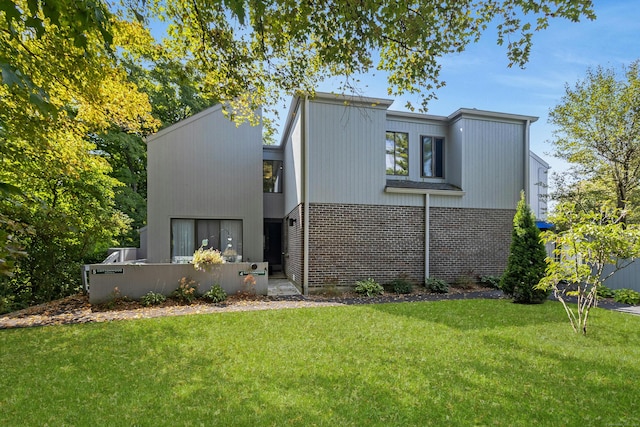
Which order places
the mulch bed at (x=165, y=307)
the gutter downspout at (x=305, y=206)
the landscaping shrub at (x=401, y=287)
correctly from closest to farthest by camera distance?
the mulch bed at (x=165, y=307) → the gutter downspout at (x=305, y=206) → the landscaping shrub at (x=401, y=287)

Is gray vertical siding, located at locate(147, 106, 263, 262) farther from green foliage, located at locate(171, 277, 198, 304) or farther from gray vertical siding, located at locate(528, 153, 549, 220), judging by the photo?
gray vertical siding, located at locate(528, 153, 549, 220)

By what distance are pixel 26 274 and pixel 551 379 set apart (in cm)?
1301

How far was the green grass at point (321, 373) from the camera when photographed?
3.30m

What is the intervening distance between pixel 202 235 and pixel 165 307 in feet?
17.8

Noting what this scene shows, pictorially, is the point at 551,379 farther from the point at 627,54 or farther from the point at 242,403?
the point at 627,54

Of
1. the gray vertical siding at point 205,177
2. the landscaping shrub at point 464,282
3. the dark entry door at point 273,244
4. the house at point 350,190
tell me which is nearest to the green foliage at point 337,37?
the house at point 350,190

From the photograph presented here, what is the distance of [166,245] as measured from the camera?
12.8 meters

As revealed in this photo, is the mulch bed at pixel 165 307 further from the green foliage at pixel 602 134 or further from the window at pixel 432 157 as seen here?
the green foliage at pixel 602 134

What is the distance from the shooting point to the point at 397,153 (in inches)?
469

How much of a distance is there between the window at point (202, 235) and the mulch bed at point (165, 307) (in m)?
3.76

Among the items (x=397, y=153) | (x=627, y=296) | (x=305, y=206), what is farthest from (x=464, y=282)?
(x=305, y=206)

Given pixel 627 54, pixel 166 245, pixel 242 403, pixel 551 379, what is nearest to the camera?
pixel 242 403

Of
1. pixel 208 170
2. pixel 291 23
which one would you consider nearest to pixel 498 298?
pixel 291 23

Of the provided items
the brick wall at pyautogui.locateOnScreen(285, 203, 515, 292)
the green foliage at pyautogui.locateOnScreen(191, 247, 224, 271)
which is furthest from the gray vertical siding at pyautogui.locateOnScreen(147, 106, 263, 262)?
the green foliage at pyautogui.locateOnScreen(191, 247, 224, 271)
